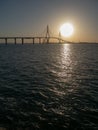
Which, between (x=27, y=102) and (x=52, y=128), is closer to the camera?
(x=52, y=128)

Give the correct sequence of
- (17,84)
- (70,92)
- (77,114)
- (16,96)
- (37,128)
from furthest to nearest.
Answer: (17,84) → (70,92) → (16,96) → (77,114) → (37,128)

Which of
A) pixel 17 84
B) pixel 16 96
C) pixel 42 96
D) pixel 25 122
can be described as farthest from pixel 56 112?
pixel 17 84

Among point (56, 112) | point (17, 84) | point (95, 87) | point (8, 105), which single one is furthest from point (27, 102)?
point (95, 87)

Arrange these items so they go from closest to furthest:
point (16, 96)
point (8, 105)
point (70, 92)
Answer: point (8, 105), point (16, 96), point (70, 92)

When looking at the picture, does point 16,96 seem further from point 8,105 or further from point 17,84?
point 17,84

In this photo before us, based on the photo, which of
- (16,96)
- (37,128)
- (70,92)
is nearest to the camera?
(37,128)

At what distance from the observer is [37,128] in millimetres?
11695

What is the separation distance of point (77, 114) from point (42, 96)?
4.79 meters

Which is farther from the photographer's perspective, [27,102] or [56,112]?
[27,102]

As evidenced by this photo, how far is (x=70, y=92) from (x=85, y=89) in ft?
6.51

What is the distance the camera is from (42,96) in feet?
57.5

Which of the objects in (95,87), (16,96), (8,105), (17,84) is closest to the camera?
(8,105)

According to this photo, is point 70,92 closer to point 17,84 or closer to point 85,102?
point 85,102

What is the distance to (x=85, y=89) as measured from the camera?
19.8 metres
